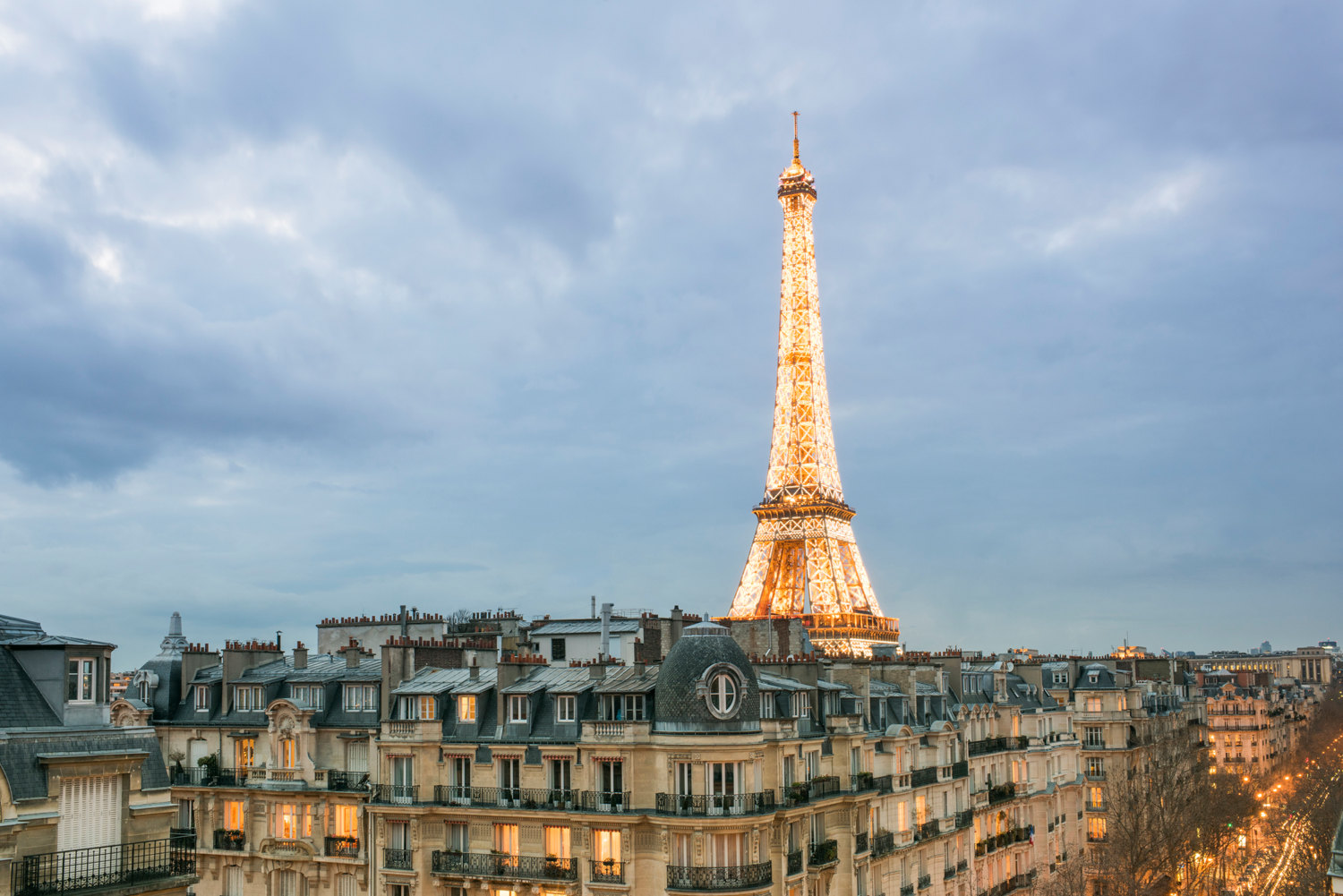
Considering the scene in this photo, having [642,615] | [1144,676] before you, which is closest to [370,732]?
[642,615]

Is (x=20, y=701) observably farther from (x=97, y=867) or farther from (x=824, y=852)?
(x=824, y=852)

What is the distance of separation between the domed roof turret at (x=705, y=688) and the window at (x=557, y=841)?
5164 millimetres

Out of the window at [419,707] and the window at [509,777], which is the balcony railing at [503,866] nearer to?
the window at [509,777]

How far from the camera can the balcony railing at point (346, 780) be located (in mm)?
43406

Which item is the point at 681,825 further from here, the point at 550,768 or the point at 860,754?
the point at 860,754

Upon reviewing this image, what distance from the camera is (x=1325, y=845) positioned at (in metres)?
61.2

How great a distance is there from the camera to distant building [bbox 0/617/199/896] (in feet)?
77.9

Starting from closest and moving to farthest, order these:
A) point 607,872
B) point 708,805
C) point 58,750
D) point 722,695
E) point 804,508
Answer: point 58,750 → point 708,805 → point 722,695 → point 607,872 → point 804,508

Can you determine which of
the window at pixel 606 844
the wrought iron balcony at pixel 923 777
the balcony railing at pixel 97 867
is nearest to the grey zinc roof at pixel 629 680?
the window at pixel 606 844

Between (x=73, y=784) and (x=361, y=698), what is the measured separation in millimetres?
20389

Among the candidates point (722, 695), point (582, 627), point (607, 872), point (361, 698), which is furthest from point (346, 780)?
point (722, 695)

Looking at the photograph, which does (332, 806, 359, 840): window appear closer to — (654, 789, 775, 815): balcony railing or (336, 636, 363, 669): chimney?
(336, 636, 363, 669): chimney

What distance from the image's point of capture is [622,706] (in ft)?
127

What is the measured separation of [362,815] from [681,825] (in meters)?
13.5
